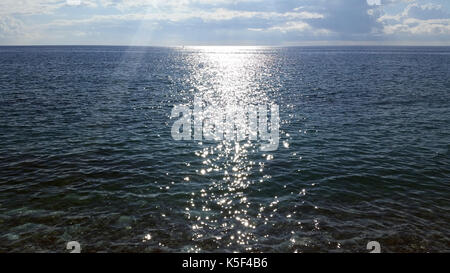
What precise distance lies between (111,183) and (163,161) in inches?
231

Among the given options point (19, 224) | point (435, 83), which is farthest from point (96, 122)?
point (435, 83)

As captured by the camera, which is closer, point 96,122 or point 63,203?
point 63,203

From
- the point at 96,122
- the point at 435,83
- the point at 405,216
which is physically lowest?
the point at 405,216

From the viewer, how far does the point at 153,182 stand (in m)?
23.8

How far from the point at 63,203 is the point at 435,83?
286ft

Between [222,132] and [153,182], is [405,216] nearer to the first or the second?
[153,182]

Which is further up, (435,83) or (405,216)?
(435,83)
